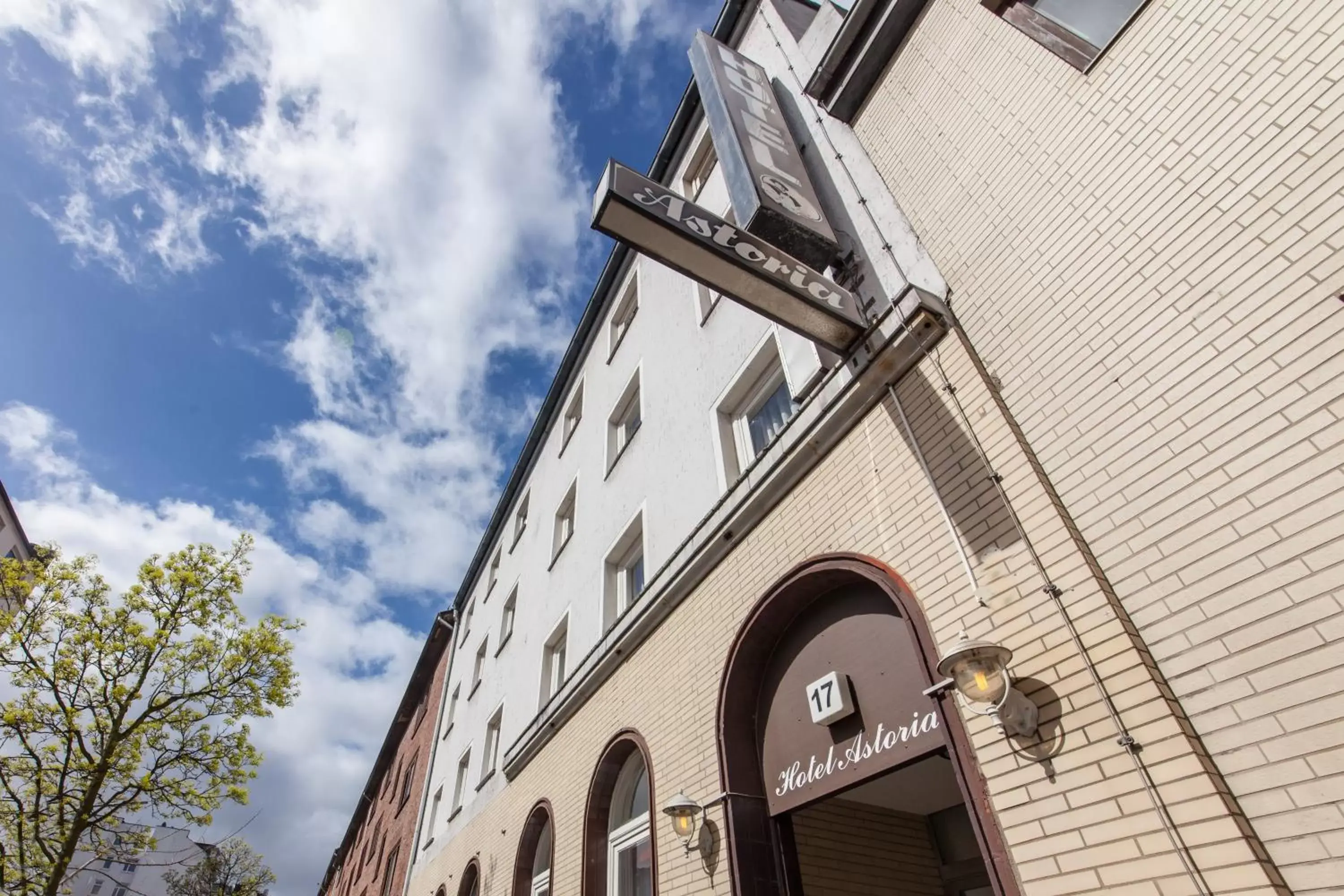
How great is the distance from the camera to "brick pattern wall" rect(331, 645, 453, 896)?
19094 millimetres

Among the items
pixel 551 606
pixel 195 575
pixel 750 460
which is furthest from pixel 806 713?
pixel 195 575

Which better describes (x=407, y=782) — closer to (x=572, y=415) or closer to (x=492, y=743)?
(x=492, y=743)

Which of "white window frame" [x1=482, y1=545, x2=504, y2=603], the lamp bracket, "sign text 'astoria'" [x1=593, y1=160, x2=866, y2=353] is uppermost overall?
"white window frame" [x1=482, y1=545, x2=504, y2=603]

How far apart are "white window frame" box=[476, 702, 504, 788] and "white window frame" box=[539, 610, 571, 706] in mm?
2320

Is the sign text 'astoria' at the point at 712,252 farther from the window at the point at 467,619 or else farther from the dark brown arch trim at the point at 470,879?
the window at the point at 467,619


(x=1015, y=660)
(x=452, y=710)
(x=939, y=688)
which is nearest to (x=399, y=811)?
(x=452, y=710)

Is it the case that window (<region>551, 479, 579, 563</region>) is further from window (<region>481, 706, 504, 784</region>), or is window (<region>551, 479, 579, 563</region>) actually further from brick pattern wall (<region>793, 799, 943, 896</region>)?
brick pattern wall (<region>793, 799, 943, 896</region>)

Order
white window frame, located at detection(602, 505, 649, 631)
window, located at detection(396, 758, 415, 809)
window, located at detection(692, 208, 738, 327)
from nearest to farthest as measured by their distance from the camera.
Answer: window, located at detection(692, 208, 738, 327) → white window frame, located at detection(602, 505, 649, 631) → window, located at detection(396, 758, 415, 809)

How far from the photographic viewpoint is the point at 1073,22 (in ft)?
17.1

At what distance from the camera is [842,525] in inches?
209

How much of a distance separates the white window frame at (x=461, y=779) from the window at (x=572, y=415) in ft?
24.4

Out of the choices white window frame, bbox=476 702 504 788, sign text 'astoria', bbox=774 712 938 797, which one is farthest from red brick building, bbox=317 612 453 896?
sign text 'astoria', bbox=774 712 938 797

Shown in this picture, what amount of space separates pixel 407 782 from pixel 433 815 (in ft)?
18.8

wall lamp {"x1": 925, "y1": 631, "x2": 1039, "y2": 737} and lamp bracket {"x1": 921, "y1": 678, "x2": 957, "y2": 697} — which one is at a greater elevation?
lamp bracket {"x1": 921, "y1": 678, "x2": 957, "y2": 697}
